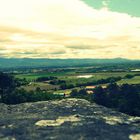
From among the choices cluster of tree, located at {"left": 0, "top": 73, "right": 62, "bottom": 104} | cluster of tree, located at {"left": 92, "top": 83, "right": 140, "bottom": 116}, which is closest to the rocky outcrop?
cluster of tree, located at {"left": 92, "top": 83, "right": 140, "bottom": 116}

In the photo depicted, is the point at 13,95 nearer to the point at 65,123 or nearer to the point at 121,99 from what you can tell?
the point at 121,99

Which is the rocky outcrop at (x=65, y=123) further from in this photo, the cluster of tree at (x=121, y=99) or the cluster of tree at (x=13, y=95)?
the cluster of tree at (x=13, y=95)

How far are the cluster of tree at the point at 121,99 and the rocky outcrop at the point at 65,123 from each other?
44.6 meters

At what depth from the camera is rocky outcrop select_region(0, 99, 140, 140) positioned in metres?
26.4

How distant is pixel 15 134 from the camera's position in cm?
2680

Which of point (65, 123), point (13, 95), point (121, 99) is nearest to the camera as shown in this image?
point (65, 123)

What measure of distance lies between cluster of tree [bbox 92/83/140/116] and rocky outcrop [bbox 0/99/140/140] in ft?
146

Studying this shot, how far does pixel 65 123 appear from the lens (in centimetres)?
2772

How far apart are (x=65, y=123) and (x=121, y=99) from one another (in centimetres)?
5940

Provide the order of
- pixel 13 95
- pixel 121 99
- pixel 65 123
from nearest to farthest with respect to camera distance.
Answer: pixel 65 123 < pixel 121 99 < pixel 13 95

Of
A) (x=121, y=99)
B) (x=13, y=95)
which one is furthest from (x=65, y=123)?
(x=13, y=95)

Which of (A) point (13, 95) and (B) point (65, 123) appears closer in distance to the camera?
(B) point (65, 123)

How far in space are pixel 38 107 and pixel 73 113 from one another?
3382 mm

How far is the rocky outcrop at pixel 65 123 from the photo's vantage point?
2636 cm
